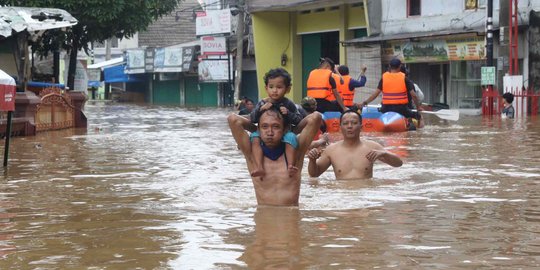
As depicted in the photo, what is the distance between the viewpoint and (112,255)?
6.02 m

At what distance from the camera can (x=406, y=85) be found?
18.4 metres

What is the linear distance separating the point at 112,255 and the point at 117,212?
2.05 m

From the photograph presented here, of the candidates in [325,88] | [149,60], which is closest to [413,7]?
[325,88]

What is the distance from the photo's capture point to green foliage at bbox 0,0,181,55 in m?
29.8

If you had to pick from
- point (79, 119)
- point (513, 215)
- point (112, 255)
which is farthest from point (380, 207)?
point (79, 119)

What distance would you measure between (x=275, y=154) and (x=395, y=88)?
11.0m

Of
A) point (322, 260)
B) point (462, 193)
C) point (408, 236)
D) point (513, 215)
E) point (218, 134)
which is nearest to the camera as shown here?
point (322, 260)

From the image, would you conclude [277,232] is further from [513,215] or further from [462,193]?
[462,193]

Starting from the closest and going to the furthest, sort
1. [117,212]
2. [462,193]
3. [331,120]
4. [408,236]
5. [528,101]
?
[408,236] → [117,212] → [462,193] → [331,120] → [528,101]

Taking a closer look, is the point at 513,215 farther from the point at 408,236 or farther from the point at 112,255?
the point at 112,255

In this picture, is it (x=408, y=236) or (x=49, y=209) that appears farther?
(x=49, y=209)

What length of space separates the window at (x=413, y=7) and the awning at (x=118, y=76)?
2943cm

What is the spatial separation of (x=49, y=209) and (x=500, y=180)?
471 cm

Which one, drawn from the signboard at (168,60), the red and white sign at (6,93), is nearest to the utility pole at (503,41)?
the red and white sign at (6,93)
